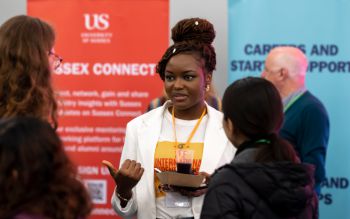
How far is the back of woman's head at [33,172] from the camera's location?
71.2 inches

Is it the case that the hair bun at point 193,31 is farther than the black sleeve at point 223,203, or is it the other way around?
the hair bun at point 193,31

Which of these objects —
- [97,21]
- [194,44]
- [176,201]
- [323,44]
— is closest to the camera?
[176,201]

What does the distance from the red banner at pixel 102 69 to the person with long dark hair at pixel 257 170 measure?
2838mm

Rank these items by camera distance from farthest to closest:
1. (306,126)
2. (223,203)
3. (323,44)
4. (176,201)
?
(323,44) → (306,126) → (176,201) → (223,203)

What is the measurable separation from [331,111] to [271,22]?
2.65 feet

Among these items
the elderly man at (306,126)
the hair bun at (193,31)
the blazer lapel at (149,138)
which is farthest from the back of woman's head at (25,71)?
the elderly man at (306,126)

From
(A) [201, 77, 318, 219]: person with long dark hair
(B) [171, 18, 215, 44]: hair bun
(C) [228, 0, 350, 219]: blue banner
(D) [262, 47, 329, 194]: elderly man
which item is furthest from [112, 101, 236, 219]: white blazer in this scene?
(C) [228, 0, 350, 219]: blue banner

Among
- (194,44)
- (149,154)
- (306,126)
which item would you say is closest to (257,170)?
(149,154)

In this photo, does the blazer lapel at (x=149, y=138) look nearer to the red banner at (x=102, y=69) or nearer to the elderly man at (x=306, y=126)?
the elderly man at (x=306, y=126)

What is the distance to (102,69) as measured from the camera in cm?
533

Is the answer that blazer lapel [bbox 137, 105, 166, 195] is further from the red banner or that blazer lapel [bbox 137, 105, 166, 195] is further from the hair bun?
the red banner

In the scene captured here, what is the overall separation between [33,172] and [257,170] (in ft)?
2.78

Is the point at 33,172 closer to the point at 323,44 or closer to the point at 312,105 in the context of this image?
the point at 312,105

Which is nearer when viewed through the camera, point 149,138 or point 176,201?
point 176,201
